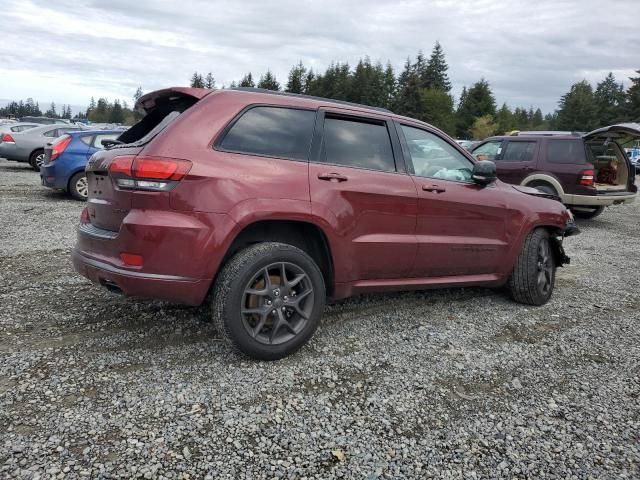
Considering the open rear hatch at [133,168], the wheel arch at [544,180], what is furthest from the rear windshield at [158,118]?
the wheel arch at [544,180]

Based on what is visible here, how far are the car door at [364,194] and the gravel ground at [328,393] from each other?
0.64 m

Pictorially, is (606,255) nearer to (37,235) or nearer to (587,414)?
(587,414)

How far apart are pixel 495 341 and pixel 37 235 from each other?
598cm

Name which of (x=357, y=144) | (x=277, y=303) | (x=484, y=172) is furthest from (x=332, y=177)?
(x=484, y=172)

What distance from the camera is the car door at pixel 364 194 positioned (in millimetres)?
3328

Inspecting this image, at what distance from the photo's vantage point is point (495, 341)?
377cm

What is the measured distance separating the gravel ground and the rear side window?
5.85 m

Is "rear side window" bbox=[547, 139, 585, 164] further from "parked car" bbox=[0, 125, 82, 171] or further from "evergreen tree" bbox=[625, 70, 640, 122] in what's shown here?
"evergreen tree" bbox=[625, 70, 640, 122]

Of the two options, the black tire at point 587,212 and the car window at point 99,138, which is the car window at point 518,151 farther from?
the car window at point 99,138

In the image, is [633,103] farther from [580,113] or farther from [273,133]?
[273,133]

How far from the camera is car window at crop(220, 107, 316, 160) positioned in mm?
3094


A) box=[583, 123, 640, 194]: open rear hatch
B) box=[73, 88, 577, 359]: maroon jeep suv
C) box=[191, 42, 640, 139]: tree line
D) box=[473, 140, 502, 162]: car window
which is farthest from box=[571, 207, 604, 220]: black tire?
box=[191, 42, 640, 139]: tree line

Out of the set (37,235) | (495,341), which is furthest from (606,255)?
(37,235)

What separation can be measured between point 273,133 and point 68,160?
762 centimetres
